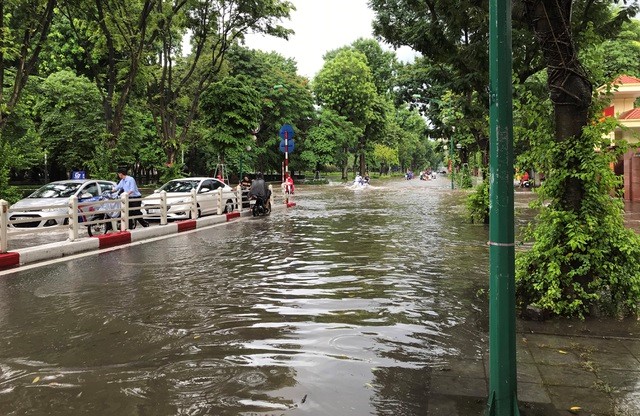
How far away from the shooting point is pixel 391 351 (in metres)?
4.82

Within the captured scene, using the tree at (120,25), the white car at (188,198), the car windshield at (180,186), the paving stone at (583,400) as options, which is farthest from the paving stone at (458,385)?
the tree at (120,25)

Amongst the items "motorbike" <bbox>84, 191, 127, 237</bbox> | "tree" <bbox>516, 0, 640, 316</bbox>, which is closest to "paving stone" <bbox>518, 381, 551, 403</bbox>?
"tree" <bbox>516, 0, 640, 316</bbox>

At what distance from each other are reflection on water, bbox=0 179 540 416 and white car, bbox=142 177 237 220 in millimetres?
5885

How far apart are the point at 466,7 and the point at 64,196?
13153 mm

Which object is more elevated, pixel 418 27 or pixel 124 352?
pixel 418 27

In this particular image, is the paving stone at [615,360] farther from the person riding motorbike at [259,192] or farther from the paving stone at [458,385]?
the person riding motorbike at [259,192]

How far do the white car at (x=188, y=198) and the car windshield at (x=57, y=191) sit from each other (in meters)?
2.51

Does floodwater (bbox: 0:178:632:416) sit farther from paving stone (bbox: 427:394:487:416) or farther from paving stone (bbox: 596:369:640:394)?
paving stone (bbox: 596:369:640:394)

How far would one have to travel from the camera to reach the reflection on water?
3.84 meters

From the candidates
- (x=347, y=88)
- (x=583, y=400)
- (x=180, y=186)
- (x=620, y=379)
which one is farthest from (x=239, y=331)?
(x=347, y=88)

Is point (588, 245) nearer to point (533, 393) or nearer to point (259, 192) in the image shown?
point (533, 393)

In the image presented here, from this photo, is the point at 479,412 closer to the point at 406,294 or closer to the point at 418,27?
the point at 406,294

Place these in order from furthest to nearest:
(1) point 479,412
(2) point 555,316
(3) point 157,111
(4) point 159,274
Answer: (3) point 157,111 < (4) point 159,274 < (2) point 555,316 < (1) point 479,412

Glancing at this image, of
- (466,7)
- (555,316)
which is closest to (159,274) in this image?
(555,316)
